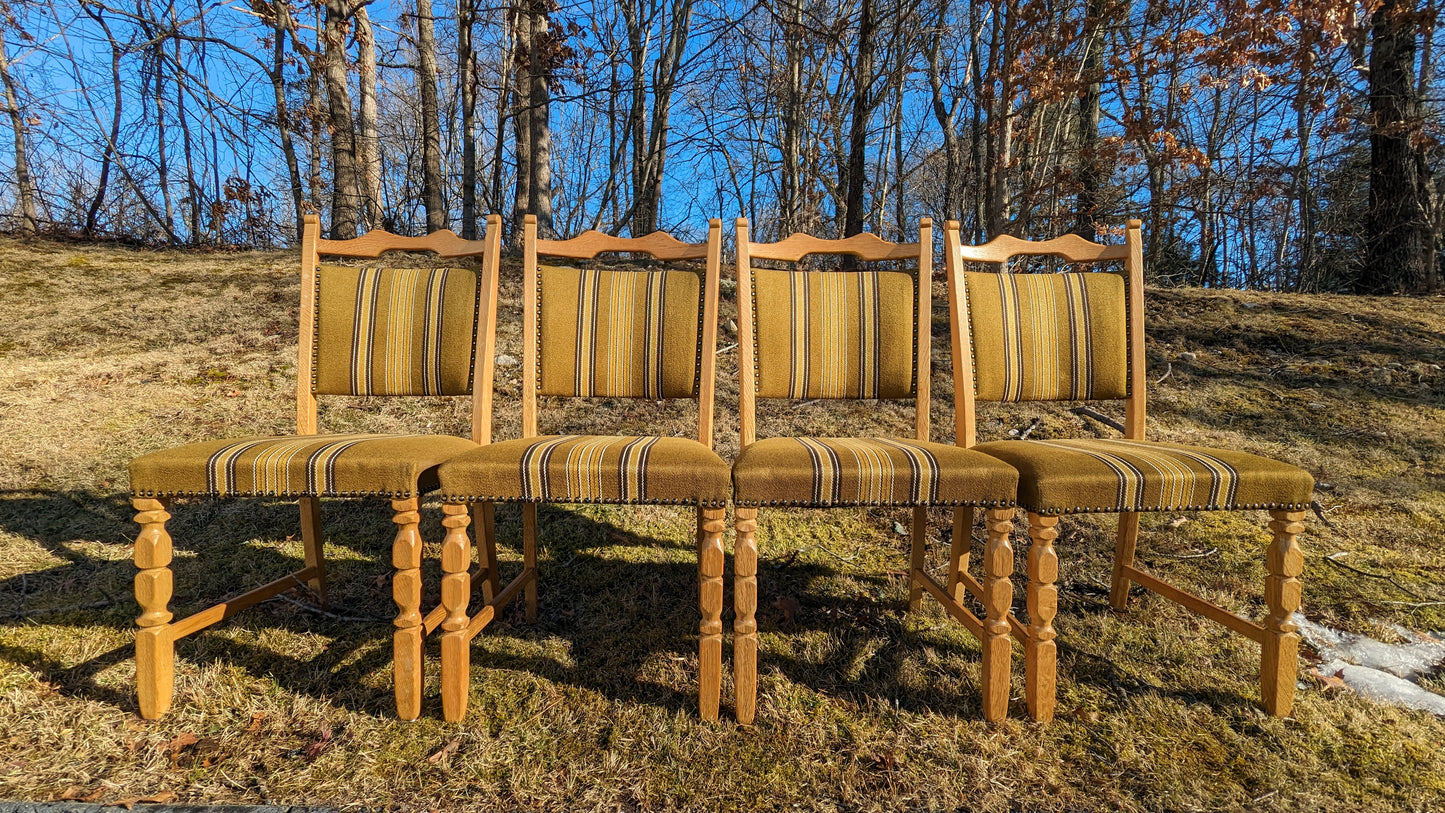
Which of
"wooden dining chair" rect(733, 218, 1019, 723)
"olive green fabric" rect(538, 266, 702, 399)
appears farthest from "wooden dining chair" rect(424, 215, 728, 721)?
"wooden dining chair" rect(733, 218, 1019, 723)

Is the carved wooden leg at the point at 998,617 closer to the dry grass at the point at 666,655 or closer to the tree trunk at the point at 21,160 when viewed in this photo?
the dry grass at the point at 666,655

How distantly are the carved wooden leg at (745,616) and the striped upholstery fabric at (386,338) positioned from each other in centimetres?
111

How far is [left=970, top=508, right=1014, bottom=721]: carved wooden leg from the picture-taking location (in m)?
1.54

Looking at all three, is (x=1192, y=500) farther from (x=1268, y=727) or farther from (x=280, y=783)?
(x=280, y=783)

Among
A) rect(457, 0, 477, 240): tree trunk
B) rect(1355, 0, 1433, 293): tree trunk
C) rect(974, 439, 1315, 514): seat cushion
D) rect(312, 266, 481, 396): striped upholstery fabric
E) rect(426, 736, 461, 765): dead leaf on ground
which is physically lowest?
rect(426, 736, 461, 765): dead leaf on ground

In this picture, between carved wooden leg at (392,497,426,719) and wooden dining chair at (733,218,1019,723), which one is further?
wooden dining chair at (733,218,1019,723)

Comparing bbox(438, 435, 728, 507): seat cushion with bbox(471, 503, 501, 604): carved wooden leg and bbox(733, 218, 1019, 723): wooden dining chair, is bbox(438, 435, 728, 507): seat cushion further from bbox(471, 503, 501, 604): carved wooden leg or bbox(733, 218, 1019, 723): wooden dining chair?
bbox(471, 503, 501, 604): carved wooden leg

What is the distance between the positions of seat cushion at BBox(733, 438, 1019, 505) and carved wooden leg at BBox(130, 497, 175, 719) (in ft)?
4.66

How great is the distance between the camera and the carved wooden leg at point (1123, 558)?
2086 millimetres

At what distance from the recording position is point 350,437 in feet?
5.83

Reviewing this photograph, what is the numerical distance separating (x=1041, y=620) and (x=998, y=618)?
10 centimetres

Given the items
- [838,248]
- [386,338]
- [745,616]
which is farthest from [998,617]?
[386,338]

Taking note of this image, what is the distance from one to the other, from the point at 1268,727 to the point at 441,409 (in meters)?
3.83

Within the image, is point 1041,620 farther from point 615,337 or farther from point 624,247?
point 624,247
